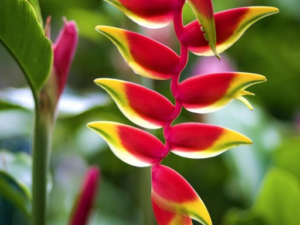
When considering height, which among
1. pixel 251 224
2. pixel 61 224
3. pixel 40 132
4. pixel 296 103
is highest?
pixel 40 132

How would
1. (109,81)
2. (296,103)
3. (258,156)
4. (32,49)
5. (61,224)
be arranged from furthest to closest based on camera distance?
(296,103) → (61,224) → (258,156) → (32,49) → (109,81)

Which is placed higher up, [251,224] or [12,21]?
[12,21]

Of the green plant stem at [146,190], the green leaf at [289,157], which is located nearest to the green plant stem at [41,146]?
the green plant stem at [146,190]

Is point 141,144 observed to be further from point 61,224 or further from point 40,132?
point 61,224

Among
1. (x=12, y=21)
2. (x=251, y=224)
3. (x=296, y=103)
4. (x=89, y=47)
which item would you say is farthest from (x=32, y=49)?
(x=89, y=47)

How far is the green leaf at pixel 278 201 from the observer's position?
576 millimetres

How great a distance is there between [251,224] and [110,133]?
0.32 m

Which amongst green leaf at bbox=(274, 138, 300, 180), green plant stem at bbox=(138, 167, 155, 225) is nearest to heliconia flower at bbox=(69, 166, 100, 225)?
green plant stem at bbox=(138, 167, 155, 225)

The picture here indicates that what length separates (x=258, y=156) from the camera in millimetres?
772

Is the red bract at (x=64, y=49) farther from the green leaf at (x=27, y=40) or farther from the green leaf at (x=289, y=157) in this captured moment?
the green leaf at (x=289, y=157)

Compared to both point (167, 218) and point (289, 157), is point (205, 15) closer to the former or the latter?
point (167, 218)

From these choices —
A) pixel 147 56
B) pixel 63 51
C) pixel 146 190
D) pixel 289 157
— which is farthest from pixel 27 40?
pixel 289 157

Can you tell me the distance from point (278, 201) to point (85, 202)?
236 mm

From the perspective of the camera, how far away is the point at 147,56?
27 centimetres
